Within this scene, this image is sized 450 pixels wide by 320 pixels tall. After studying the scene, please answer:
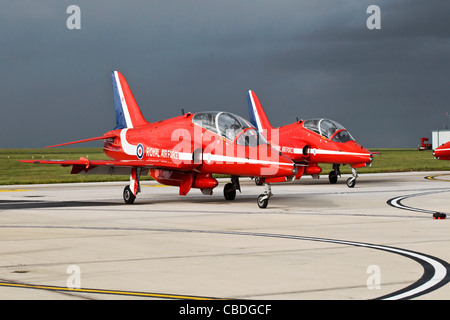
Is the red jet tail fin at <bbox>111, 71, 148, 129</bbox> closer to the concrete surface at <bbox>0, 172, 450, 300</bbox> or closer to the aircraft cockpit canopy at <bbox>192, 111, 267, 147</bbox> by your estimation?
the aircraft cockpit canopy at <bbox>192, 111, 267, 147</bbox>

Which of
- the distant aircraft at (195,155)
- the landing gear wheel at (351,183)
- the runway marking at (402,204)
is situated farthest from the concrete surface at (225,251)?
the landing gear wheel at (351,183)

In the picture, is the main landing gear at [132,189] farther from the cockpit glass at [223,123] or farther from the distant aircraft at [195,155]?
the cockpit glass at [223,123]

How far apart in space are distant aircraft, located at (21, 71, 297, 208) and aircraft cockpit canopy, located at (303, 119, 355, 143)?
30.6 ft

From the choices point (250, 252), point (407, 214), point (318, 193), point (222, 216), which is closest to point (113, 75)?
point (318, 193)

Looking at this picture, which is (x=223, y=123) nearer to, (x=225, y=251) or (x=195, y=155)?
(x=195, y=155)

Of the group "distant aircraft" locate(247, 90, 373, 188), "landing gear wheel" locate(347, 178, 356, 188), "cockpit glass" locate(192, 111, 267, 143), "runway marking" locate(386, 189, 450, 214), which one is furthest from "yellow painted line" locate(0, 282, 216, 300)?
"landing gear wheel" locate(347, 178, 356, 188)

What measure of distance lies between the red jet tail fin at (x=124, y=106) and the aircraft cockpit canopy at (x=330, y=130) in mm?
8839

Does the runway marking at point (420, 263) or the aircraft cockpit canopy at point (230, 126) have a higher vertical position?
the aircraft cockpit canopy at point (230, 126)

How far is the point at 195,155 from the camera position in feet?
73.7

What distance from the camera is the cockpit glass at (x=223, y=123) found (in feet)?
71.4

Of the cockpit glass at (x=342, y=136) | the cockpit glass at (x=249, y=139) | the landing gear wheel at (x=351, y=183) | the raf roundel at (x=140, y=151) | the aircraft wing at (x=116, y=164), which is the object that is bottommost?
the landing gear wheel at (x=351, y=183)

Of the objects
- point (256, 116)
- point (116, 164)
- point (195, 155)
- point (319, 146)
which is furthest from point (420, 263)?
point (256, 116)

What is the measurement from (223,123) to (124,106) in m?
8.45
